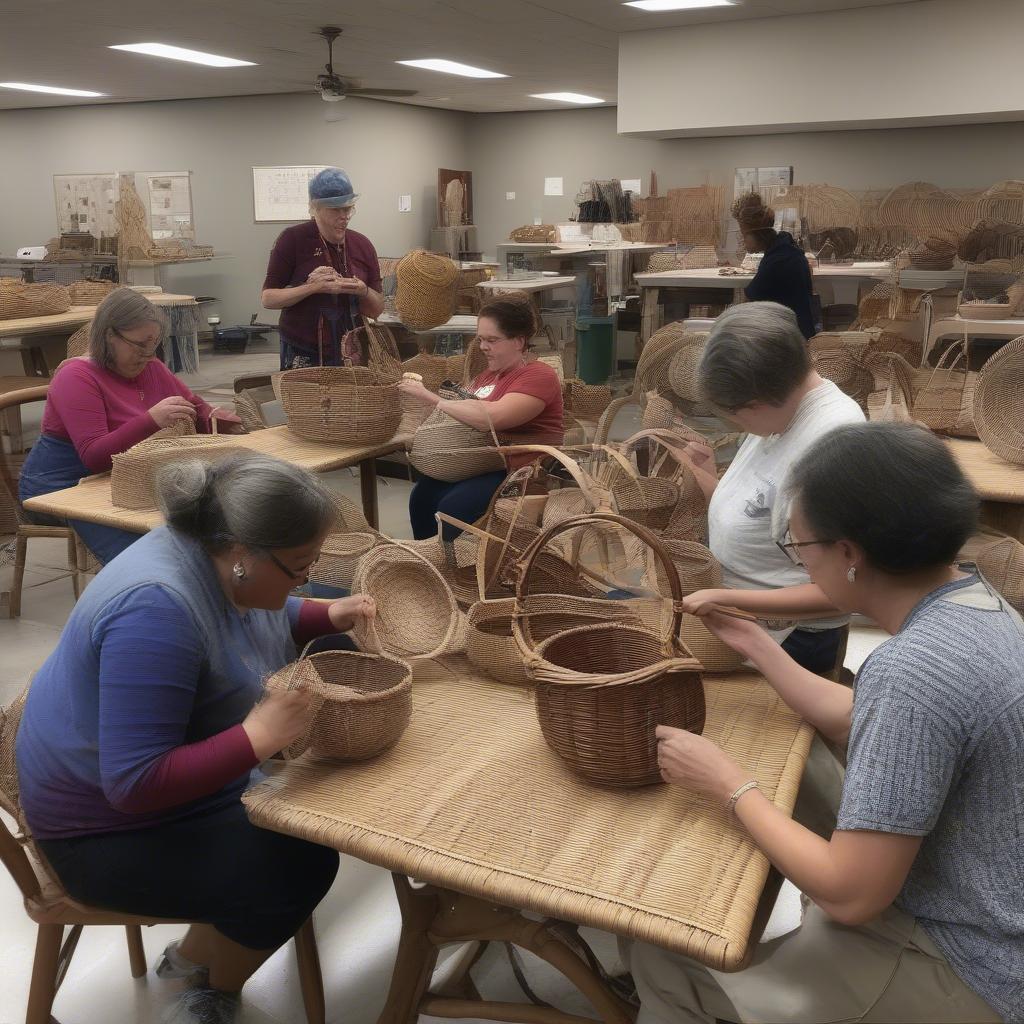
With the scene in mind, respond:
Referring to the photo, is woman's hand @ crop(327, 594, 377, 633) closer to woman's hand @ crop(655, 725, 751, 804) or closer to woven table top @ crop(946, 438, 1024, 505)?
woman's hand @ crop(655, 725, 751, 804)

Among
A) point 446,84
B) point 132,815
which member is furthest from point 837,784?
point 446,84

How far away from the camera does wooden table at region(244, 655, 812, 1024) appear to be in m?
1.23

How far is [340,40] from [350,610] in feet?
26.0

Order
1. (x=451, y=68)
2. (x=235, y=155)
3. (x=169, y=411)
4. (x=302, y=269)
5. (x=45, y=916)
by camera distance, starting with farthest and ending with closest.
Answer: (x=235, y=155) → (x=451, y=68) → (x=302, y=269) → (x=169, y=411) → (x=45, y=916)

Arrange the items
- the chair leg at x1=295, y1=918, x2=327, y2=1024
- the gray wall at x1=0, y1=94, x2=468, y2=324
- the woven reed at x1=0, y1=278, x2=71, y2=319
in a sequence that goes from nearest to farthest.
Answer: the chair leg at x1=295, y1=918, x2=327, y2=1024, the woven reed at x1=0, y1=278, x2=71, y2=319, the gray wall at x1=0, y1=94, x2=468, y2=324

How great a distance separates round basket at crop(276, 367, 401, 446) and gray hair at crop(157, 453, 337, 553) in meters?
1.78

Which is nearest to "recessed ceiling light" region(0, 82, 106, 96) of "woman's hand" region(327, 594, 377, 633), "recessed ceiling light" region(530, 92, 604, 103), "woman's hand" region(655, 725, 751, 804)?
"recessed ceiling light" region(530, 92, 604, 103)

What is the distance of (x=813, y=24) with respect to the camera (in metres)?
7.29

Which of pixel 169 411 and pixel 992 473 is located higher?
pixel 169 411

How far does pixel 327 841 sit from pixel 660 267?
7817mm

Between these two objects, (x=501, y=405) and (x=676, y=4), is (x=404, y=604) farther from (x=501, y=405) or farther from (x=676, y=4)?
(x=676, y=4)

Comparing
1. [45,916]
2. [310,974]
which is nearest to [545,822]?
[310,974]

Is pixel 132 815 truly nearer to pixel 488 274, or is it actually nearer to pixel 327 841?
pixel 327 841

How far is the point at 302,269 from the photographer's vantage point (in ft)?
14.4
